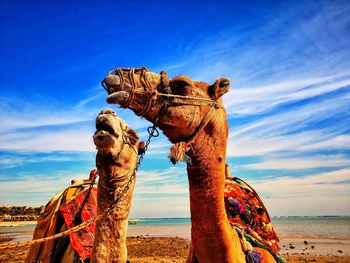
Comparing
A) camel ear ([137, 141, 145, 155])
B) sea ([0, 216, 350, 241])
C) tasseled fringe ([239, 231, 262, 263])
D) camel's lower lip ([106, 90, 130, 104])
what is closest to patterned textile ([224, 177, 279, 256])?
tasseled fringe ([239, 231, 262, 263])

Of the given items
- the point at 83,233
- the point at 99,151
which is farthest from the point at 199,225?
the point at 83,233

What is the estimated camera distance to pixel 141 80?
8.11ft

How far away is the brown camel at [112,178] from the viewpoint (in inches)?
136

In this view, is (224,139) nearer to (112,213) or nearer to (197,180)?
(197,180)

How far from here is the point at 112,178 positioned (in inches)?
149

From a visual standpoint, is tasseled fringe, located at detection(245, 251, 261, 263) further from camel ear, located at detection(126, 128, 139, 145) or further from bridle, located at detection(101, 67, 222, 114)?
camel ear, located at detection(126, 128, 139, 145)

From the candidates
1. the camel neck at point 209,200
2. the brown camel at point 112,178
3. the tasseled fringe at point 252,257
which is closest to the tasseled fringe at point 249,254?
the tasseled fringe at point 252,257

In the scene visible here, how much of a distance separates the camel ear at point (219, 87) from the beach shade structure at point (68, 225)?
2622 millimetres

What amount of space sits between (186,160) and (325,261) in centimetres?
1574

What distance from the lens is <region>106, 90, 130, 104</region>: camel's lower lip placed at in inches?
89.8

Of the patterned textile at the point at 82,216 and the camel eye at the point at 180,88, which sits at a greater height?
the camel eye at the point at 180,88

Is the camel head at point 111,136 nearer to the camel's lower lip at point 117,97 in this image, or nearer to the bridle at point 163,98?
the bridle at point 163,98

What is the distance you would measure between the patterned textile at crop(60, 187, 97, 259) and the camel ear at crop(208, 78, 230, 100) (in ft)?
10.0

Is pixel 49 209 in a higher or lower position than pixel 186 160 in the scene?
lower
